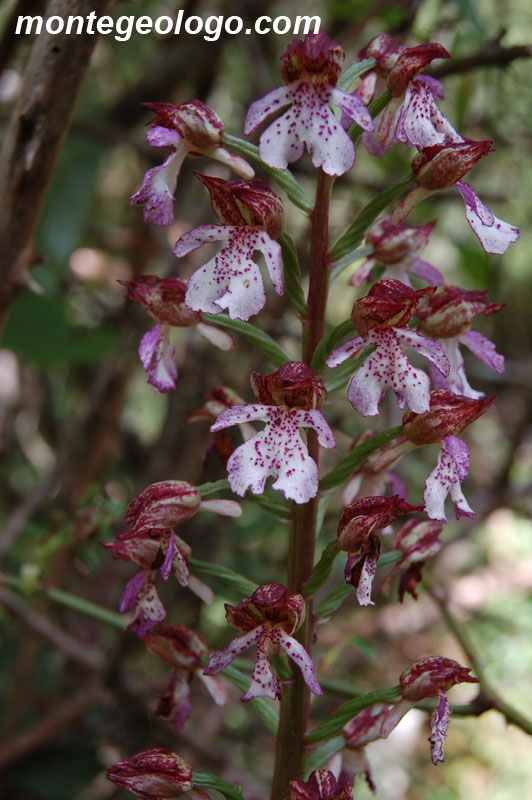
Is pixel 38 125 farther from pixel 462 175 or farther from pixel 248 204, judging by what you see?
pixel 462 175

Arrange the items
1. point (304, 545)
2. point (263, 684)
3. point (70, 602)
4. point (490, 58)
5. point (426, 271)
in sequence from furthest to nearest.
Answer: point (490, 58) → point (70, 602) → point (426, 271) → point (304, 545) → point (263, 684)

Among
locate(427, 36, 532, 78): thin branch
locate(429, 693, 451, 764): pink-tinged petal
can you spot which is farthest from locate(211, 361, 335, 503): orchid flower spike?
locate(427, 36, 532, 78): thin branch

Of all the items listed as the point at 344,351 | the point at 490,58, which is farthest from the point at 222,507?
the point at 490,58

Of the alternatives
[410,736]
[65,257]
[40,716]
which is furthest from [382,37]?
[410,736]

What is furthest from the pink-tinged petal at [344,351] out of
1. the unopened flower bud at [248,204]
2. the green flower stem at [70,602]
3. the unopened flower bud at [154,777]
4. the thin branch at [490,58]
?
the thin branch at [490,58]

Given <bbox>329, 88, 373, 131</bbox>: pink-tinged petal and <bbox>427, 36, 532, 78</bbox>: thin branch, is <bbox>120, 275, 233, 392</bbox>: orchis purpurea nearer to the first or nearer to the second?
<bbox>329, 88, 373, 131</bbox>: pink-tinged petal

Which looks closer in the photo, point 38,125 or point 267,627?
point 267,627
